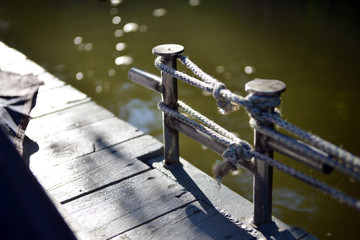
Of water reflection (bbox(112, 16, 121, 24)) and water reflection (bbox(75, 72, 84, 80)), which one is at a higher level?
water reflection (bbox(112, 16, 121, 24))

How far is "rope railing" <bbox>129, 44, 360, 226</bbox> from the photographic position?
5.18 feet

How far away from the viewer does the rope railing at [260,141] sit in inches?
62.2

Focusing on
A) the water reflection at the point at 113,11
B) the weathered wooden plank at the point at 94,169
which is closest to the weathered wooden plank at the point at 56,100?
the weathered wooden plank at the point at 94,169

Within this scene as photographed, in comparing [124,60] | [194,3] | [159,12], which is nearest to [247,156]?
[124,60]

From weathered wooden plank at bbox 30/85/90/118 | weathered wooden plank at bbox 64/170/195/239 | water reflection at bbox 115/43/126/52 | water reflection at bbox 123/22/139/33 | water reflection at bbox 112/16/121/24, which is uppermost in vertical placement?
weathered wooden plank at bbox 30/85/90/118

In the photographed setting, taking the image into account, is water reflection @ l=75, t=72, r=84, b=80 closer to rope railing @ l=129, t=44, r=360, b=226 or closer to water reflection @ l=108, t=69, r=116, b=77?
water reflection @ l=108, t=69, r=116, b=77

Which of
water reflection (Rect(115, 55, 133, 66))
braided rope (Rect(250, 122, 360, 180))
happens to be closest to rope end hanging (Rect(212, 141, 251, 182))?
braided rope (Rect(250, 122, 360, 180))

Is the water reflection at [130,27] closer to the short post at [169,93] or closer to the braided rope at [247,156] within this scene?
the short post at [169,93]

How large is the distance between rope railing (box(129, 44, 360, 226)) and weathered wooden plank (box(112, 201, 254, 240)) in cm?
13

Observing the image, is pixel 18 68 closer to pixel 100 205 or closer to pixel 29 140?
pixel 29 140

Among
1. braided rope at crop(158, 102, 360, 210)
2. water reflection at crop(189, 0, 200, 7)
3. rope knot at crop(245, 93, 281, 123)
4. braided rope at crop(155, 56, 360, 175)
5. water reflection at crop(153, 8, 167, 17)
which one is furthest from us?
water reflection at crop(189, 0, 200, 7)

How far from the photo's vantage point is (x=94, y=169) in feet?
8.13

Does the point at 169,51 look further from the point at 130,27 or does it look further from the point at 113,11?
the point at 113,11

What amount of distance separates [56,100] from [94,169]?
1.08 metres
